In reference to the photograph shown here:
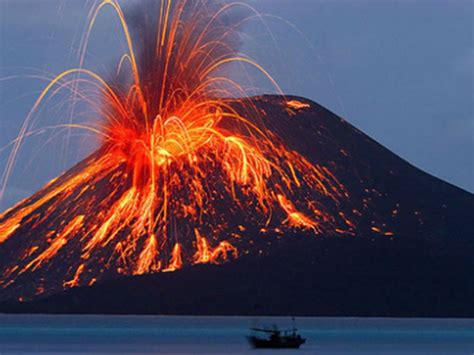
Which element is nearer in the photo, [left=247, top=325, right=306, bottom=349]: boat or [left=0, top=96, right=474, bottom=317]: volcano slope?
[left=247, top=325, right=306, bottom=349]: boat

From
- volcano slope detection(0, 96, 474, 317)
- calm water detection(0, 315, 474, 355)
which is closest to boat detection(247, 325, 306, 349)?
calm water detection(0, 315, 474, 355)

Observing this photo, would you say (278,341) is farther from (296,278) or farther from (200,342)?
(296,278)

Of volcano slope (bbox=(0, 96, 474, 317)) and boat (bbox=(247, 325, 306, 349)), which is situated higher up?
volcano slope (bbox=(0, 96, 474, 317))

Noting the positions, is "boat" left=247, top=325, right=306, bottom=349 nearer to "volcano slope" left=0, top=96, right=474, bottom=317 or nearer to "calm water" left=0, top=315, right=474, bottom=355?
"calm water" left=0, top=315, right=474, bottom=355

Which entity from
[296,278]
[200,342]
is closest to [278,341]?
[200,342]

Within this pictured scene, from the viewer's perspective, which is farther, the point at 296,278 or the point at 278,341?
the point at 296,278

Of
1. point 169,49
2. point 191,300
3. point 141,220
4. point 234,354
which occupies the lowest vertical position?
point 234,354

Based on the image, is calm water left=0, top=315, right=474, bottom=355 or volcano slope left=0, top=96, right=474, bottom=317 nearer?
calm water left=0, top=315, right=474, bottom=355

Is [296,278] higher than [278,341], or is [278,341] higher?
[296,278]

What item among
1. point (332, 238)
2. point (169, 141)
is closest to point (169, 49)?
point (169, 141)

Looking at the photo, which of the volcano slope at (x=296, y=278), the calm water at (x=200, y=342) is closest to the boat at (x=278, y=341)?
the calm water at (x=200, y=342)

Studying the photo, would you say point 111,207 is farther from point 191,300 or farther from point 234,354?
point 234,354
